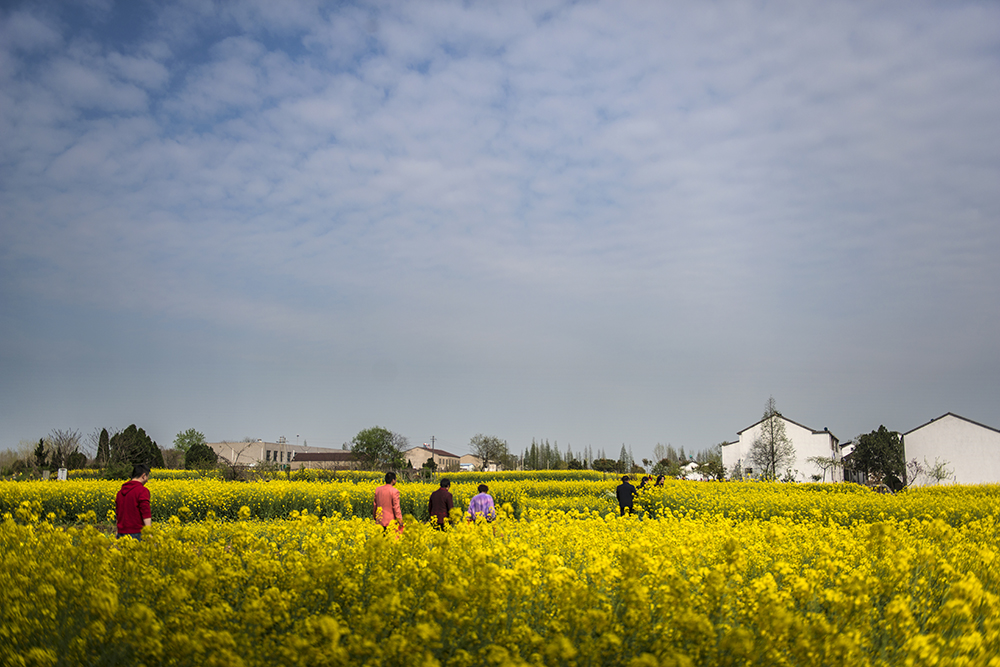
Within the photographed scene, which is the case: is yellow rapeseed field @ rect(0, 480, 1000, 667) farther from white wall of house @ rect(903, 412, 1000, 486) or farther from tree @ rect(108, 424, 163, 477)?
white wall of house @ rect(903, 412, 1000, 486)

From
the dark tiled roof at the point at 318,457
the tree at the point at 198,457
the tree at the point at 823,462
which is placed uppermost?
the tree at the point at 198,457

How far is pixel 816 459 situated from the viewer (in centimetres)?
5081

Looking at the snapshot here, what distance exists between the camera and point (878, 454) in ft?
173

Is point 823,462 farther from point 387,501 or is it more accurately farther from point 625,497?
point 387,501

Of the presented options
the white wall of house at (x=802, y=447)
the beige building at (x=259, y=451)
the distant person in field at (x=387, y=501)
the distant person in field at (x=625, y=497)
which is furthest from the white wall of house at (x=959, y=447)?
the beige building at (x=259, y=451)

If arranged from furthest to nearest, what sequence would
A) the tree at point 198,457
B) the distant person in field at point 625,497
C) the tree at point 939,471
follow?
1. the tree at point 939,471
2. the tree at point 198,457
3. the distant person in field at point 625,497

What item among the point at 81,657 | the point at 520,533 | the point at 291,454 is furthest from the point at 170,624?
the point at 291,454

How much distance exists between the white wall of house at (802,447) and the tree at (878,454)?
6.38 ft

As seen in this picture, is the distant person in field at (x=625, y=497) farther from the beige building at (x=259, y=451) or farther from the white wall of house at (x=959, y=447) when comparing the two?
the beige building at (x=259, y=451)

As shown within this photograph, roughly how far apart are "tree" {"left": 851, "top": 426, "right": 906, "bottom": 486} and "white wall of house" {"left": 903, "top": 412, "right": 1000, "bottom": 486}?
262 cm

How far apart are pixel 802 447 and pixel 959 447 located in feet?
35.6

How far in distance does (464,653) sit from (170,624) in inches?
71.5

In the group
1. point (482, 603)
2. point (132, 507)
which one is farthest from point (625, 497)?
point (482, 603)

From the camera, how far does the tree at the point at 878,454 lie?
51375mm
